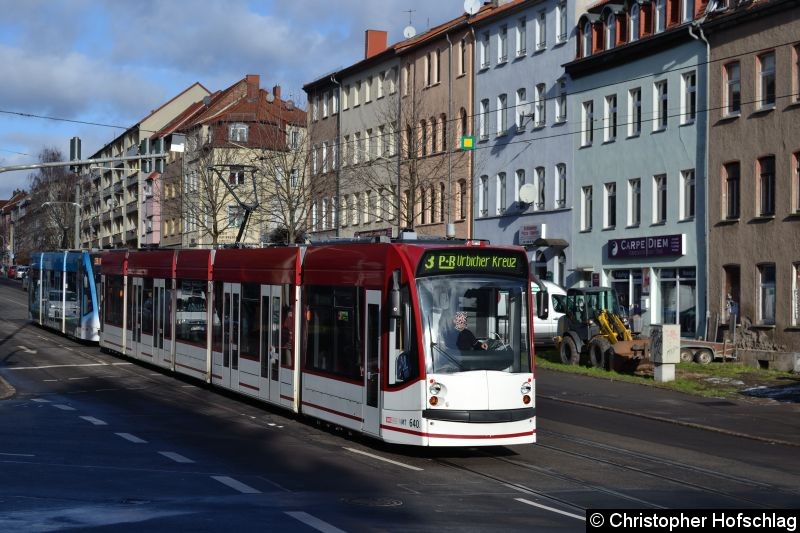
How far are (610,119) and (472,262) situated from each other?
3270 centimetres

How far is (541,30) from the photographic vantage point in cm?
5331

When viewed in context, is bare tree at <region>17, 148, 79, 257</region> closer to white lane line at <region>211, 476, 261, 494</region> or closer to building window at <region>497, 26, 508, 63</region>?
building window at <region>497, 26, 508, 63</region>

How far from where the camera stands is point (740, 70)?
131ft

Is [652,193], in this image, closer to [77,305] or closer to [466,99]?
[466,99]

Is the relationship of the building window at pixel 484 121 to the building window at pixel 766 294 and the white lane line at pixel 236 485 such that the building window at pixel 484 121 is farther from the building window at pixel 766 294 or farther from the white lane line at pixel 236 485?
the white lane line at pixel 236 485

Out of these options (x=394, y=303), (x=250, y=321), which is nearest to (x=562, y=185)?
(x=250, y=321)

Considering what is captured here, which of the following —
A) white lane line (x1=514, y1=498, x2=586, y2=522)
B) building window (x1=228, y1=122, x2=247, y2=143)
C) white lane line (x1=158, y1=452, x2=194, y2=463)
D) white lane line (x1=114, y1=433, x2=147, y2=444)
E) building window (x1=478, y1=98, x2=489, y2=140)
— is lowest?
white lane line (x1=114, y1=433, x2=147, y2=444)

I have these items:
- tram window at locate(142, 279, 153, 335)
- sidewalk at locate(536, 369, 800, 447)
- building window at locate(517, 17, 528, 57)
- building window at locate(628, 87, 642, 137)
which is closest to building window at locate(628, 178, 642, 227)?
building window at locate(628, 87, 642, 137)

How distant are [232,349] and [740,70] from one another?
900 inches

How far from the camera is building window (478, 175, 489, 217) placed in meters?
57.8

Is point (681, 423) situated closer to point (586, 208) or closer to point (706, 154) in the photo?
point (706, 154)

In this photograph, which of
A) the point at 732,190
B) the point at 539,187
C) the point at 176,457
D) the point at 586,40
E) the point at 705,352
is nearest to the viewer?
the point at 176,457

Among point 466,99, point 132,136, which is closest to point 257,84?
point 132,136

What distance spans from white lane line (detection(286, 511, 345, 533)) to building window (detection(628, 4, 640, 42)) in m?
37.2
